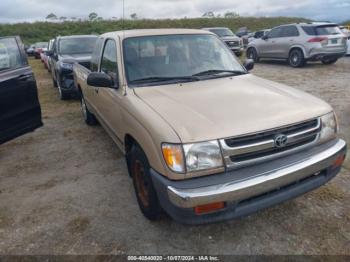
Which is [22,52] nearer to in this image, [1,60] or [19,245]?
[1,60]

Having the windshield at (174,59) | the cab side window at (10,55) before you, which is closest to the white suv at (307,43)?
the windshield at (174,59)

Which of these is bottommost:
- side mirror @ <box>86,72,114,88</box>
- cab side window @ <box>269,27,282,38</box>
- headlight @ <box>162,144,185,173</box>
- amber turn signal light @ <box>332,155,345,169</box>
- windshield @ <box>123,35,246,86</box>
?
amber turn signal light @ <box>332,155,345,169</box>

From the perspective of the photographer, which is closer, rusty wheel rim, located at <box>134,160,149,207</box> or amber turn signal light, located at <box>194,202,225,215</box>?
amber turn signal light, located at <box>194,202,225,215</box>

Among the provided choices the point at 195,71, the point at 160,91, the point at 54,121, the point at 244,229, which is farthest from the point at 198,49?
the point at 54,121

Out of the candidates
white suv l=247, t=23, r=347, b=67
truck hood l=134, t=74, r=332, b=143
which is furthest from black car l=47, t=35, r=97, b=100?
white suv l=247, t=23, r=347, b=67

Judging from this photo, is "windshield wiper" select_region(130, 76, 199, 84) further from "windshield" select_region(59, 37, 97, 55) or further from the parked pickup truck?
"windshield" select_region(59, 37, 97, 55)

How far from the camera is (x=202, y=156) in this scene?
2268 mm

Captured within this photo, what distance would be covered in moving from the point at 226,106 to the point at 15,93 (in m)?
3.18

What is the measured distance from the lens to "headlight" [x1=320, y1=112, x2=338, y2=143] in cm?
276

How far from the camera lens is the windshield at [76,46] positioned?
8883mm

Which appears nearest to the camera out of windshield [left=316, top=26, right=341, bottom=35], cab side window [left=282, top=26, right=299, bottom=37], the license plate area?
the license plate area

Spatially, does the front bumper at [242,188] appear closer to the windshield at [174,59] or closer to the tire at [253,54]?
the windshield at [174,59]

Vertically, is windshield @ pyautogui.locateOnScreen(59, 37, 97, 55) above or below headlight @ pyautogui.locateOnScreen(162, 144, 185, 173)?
above

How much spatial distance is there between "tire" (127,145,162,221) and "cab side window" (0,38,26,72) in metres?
2.60
